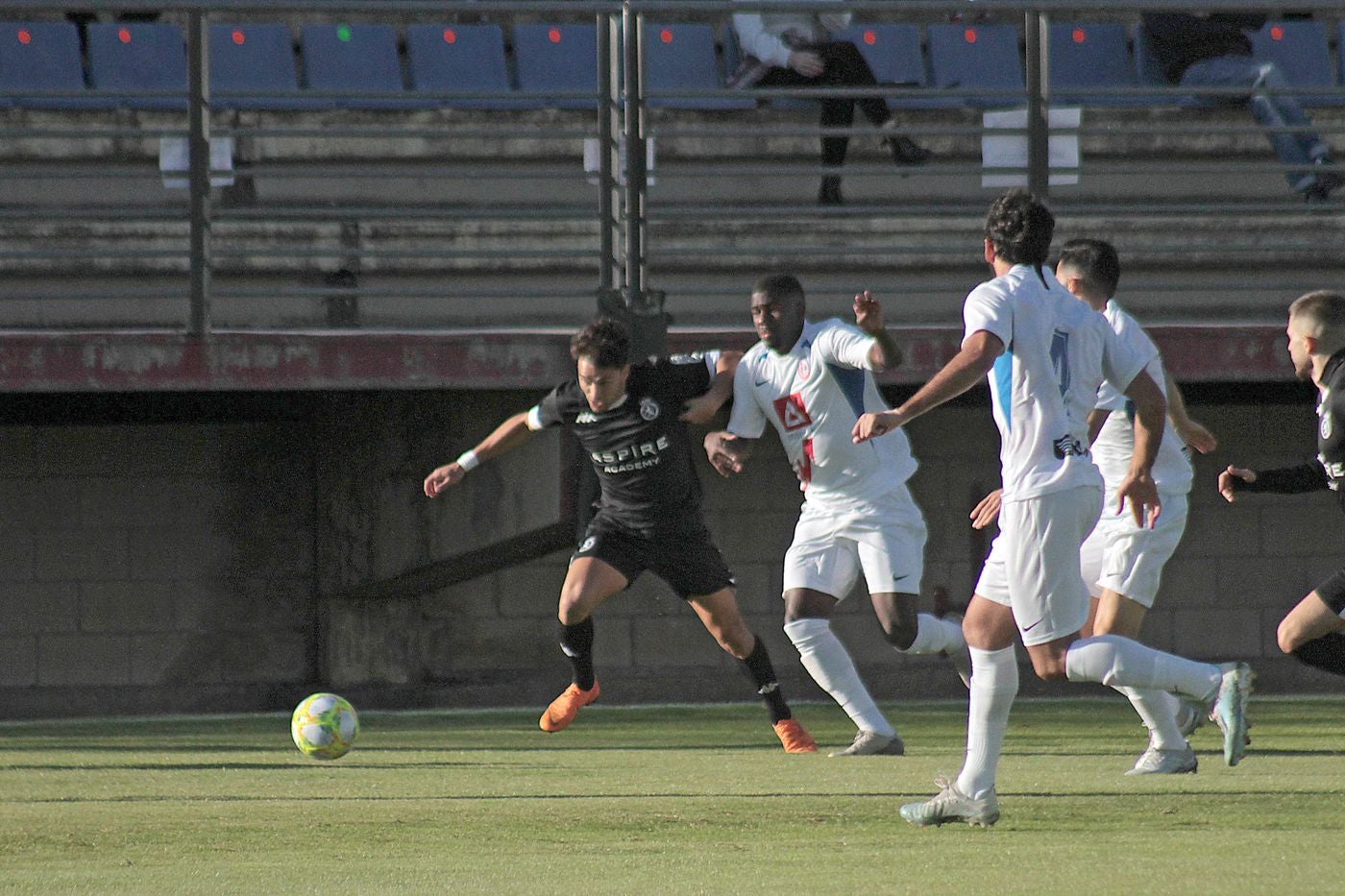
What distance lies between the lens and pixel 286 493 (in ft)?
→ 45.0

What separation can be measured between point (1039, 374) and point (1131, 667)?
0.91 m

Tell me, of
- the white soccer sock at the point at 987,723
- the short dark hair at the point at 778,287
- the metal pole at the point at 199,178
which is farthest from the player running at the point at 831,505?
the metal pole at the point at 199,178

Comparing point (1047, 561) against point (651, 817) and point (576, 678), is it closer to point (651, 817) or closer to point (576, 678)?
point (651, 817)

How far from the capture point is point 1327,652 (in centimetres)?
779

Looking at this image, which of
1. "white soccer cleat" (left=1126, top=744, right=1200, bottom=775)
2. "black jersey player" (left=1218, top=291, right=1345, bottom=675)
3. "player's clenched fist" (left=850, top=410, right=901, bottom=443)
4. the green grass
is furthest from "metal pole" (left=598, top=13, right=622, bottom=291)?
"player's clenched fist" (left=850, top=410, right=901, bottom=443)

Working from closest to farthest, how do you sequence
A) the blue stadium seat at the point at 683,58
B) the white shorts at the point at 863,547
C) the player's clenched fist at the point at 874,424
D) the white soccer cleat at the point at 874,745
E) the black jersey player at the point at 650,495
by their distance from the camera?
1. the player's clenched fist at the point at 874,424
2. the white soccer cleat at the point at 874,745
3. the white shorts at the point at 863,547
4. the black jersey player at the point at 650,495
5. the blue stadium seat at the point at 683,58

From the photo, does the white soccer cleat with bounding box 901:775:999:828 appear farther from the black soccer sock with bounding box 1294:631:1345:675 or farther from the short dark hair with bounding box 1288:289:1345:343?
the short dark hair with bounding box 1288:289:1345:343

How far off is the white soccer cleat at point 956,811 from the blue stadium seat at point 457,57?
9114 mm

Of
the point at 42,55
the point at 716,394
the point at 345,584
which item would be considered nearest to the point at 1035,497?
the point at 716,394

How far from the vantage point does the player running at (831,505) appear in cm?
874

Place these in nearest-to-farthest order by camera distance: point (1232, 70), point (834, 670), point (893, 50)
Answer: point (834, 670), point (1232, 70), point (893, 50)

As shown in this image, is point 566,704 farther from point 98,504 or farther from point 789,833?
point 98,504

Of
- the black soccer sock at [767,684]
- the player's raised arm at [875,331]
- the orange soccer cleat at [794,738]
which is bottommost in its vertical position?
the orange soccer cleat at [794,738]

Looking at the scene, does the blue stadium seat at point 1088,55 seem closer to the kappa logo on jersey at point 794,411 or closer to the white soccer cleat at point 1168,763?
the kappa logo on jersey at point 794,411
